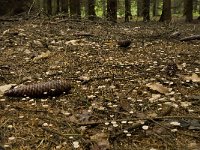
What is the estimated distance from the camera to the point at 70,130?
4055mm

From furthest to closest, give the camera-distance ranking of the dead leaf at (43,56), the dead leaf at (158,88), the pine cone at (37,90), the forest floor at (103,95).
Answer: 1. the dead leaf at (43,56)
2. the dead leaf at (158,88)
3. the pine cone at (37,90)
4. the forest floor at (103,95)

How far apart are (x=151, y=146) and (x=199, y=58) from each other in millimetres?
3662

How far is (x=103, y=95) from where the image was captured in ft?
16.9

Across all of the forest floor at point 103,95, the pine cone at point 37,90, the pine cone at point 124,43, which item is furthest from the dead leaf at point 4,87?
the pine cone at point 124,43

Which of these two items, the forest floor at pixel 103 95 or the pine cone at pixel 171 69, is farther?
the pine cone at pixel 171 69

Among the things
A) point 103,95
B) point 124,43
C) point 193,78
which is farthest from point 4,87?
point 124,43

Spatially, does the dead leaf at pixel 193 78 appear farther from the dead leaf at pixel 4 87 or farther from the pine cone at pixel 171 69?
the dead leaf at pixel 4 87

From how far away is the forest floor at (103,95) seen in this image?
12.7 ft

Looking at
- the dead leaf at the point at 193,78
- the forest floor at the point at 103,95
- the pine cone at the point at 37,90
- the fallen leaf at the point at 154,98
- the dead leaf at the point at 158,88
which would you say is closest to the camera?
the forest floor at the point at 103,95

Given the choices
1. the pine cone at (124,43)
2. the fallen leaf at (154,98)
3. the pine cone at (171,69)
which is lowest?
the fallen leaf at (154,98)

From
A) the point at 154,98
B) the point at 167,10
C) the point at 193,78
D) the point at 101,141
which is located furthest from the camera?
the point at 167,10

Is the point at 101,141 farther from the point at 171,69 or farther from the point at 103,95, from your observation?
the point at 171,69

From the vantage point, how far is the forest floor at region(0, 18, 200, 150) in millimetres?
3865

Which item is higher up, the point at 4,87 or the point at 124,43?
the point at 124,43
